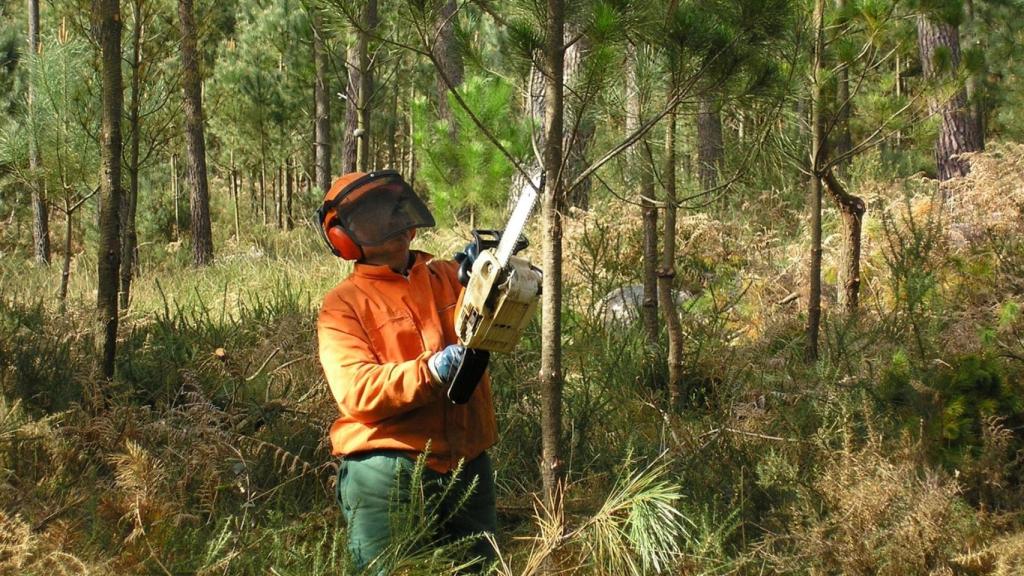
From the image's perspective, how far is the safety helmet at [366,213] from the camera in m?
3.48

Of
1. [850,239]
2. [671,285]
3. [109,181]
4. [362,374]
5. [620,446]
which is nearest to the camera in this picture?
[362,374]

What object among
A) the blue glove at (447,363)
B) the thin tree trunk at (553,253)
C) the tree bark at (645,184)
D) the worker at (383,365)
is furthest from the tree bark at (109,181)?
the blue glove at (447,363)

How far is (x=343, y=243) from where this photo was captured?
351cm

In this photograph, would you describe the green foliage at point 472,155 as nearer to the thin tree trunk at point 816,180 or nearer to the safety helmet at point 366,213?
the thin tree trunk at point 816,180

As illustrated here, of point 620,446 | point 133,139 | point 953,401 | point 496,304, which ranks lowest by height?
point 620,446

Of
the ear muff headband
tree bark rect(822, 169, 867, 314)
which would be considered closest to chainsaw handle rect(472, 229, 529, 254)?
the ear muff headband

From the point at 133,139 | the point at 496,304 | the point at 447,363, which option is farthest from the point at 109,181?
the point at 496,304

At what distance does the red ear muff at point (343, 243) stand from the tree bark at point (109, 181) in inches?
96.4

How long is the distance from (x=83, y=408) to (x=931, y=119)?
17.9ft

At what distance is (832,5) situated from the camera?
617cm

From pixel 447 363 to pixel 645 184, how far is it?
9.43 feet

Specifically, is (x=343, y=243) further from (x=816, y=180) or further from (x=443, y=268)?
(x=816, y=180)

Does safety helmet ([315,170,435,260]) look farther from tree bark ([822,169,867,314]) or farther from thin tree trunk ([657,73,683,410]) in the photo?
tree bark ([822,169,867,314])

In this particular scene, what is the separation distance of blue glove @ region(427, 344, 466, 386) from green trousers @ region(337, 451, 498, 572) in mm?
354
